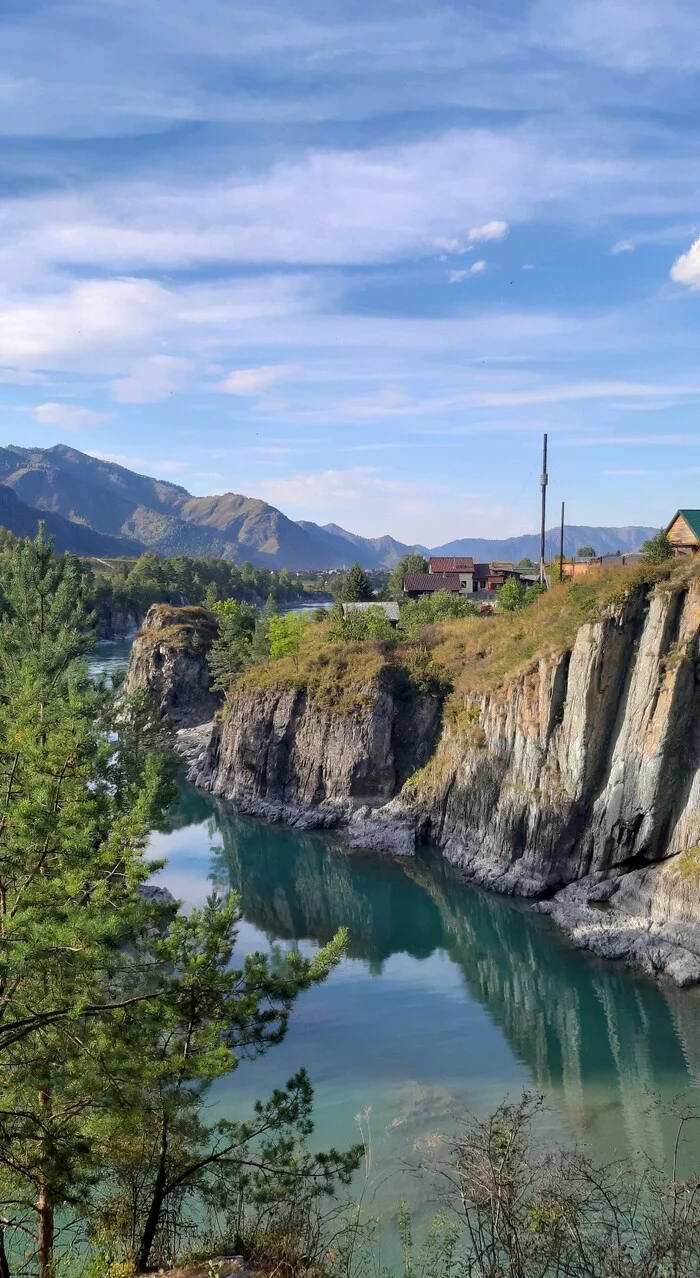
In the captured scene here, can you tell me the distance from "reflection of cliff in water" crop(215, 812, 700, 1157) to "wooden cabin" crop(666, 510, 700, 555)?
647 inches

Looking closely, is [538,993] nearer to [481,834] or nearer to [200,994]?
[481,834]

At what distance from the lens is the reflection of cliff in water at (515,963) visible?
20656mm

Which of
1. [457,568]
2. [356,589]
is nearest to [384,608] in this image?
[356,589]

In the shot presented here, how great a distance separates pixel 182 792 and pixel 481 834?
20522mm

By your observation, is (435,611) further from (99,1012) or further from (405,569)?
(99,1012)

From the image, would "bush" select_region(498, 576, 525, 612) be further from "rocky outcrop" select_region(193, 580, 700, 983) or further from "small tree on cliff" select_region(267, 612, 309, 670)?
"small tree on cliff" select_region(267, 612, 309, 670)

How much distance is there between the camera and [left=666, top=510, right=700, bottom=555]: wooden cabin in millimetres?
34312

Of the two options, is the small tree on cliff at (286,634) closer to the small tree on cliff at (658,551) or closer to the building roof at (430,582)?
the building roof at (430,582)

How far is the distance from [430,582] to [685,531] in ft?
123

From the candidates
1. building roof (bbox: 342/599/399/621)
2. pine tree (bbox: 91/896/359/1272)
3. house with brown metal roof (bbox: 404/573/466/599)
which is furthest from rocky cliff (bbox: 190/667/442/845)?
house with brown metal roof (bbox: 404/573/466/599)

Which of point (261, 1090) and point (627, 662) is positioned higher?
point (627, 662)

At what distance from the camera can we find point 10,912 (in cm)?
936

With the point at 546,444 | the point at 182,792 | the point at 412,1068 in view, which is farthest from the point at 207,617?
the point at 412,1068

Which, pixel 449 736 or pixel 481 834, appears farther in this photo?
pixel 449 736
